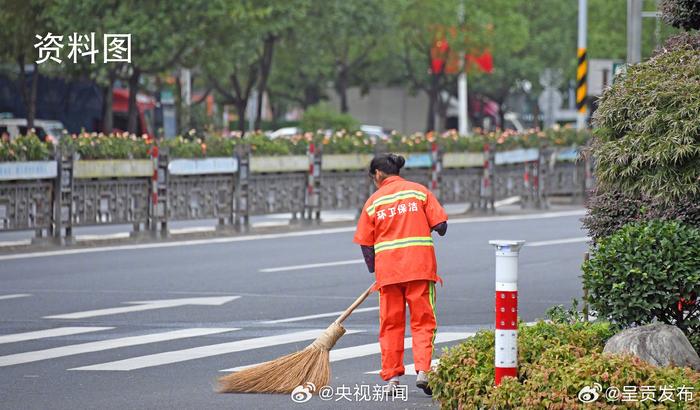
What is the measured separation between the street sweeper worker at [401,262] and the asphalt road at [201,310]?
13.4 inches

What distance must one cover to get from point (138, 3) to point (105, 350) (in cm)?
2532

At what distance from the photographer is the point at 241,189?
956 inches

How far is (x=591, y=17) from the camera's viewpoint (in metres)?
59.7

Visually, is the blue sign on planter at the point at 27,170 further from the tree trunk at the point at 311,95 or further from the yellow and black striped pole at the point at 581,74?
the tree trunk at the point at 311,95

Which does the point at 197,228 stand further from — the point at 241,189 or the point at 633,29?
the point at 633,29

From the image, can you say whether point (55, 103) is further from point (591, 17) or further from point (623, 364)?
point (623, 364)

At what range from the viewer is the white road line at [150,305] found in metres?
13.9

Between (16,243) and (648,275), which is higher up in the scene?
(648,275)

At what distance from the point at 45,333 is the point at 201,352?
1892 millimetres

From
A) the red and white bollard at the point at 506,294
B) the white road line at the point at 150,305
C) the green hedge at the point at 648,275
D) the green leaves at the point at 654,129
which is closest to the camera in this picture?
the red and white bollard at the point at 506,294

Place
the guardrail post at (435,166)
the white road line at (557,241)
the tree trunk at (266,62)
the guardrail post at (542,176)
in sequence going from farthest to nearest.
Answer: the tree trunk at (266,62)
the guardrail post at (542,176)
the guardrail post at (435,166)
the white road line at (557,241)

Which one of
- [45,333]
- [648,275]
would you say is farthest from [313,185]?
[648,275]

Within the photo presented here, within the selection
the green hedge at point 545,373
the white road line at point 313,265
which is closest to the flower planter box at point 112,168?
the white road line at point 313,265

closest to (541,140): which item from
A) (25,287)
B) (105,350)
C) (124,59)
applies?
(124,59)
